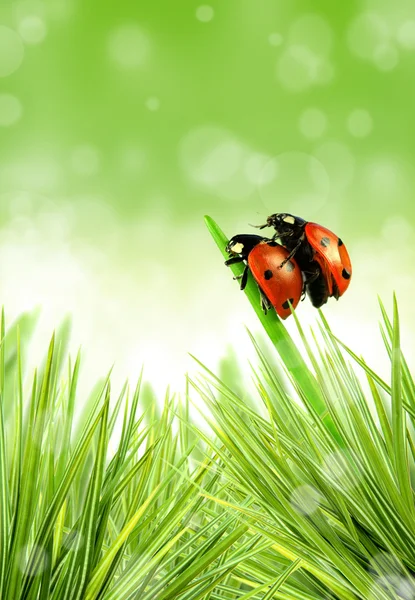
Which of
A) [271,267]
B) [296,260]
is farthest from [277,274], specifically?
[296,260]

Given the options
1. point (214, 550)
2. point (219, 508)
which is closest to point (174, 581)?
point (214, 550)

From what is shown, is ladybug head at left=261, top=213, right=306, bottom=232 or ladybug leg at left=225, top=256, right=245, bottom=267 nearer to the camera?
ladybug leg at left=225, top=256, right=245, bottom=267

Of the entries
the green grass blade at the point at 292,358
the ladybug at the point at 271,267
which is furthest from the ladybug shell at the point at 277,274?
the green grass blade at the point at 292,358

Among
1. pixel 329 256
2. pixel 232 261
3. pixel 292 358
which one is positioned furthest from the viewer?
pixel 329 256

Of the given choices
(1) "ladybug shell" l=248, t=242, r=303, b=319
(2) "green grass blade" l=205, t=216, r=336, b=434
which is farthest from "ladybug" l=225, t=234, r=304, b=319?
(2) "green grass blade" l=205, t=216, r=336, b=434

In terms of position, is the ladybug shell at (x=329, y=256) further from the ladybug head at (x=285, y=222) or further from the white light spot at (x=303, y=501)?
the white light spot at (x=303, y=501)

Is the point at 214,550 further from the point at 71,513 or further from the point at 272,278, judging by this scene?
the point at 272,278

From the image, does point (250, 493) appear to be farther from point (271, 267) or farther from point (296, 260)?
point (296, 260)

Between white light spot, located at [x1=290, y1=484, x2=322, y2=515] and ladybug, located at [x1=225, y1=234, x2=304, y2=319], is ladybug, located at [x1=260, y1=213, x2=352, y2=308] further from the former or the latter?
white light spot, located at [x1=290, y1=484, x2=322, y2=515]
